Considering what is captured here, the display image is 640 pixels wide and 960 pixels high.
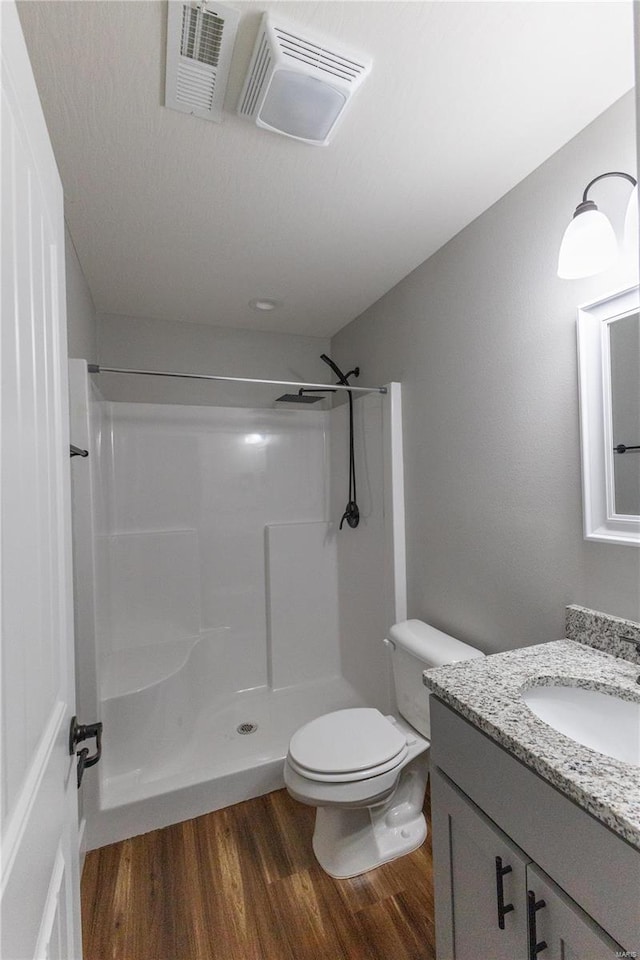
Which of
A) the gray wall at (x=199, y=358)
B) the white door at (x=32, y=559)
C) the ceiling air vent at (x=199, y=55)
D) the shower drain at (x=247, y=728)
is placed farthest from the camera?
the gray wall at (x=199, y=358)

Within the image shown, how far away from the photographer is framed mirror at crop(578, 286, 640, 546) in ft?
3.83

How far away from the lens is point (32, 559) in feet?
2.06

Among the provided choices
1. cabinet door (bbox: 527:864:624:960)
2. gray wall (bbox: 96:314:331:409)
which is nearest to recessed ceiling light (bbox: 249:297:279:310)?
gray wall (bbox: 96:314:331:409)

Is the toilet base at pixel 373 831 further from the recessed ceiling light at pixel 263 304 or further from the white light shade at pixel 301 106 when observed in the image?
the recessed ceiling light at pixel 263 304

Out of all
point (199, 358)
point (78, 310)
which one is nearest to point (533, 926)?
point (78, 310)

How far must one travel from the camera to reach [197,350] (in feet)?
8.93

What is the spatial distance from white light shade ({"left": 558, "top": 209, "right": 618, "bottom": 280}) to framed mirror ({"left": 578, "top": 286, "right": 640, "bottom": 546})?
104 millimetres

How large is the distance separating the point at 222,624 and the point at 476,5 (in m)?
2.73

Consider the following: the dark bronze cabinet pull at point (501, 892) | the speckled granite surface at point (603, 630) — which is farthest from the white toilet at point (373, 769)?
the dark bronze cabinet pull at point (501, 892)

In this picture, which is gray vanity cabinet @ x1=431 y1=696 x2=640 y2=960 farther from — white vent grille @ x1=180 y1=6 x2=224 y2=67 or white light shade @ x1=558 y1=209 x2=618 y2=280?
white vent grille @ x1=180 y1=6 x2=224 y2=67

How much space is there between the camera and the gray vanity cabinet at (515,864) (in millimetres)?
690

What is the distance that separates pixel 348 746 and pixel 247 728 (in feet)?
3.11

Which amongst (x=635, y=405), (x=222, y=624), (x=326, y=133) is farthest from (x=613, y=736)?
(x=222, y=624)

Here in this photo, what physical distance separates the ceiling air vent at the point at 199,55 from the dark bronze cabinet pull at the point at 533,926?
182 centimetres
